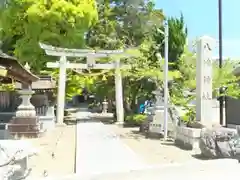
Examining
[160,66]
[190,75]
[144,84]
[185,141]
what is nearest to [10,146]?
[185,141]

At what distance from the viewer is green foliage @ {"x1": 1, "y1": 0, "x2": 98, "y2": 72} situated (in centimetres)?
2223

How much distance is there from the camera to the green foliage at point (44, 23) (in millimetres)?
22234

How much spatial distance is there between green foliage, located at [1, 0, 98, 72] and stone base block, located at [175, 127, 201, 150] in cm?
1232

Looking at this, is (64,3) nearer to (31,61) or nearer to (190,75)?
(31,61)

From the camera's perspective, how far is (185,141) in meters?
12.3

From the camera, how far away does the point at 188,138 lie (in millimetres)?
12055

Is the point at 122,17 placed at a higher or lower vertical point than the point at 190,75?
higher

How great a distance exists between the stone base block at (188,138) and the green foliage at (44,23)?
1232 centimetres

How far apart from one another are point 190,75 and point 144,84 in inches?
208

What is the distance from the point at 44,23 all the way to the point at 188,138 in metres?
13.7

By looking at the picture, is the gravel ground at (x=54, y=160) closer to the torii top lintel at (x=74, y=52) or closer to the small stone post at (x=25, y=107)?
the small stone post at (x=25, y=107)

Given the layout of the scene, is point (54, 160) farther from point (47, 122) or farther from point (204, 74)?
point (47, 122)

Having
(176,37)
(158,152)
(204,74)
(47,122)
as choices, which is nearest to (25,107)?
(47,122)

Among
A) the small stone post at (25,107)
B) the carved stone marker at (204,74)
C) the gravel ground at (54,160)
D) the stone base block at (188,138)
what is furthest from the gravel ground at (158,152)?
the small stone post at (25,107)
